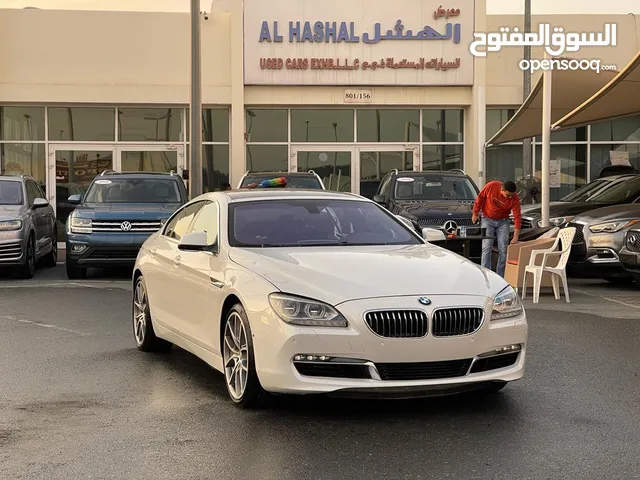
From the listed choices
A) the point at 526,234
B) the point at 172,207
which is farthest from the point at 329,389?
the point at 172,207

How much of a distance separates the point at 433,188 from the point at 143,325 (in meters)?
9.19

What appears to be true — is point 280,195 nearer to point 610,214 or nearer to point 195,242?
point 195,242

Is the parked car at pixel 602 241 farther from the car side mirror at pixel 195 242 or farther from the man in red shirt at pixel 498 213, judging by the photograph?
the car side mirror at pixel 195 242

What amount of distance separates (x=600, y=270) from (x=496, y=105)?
9985 mm

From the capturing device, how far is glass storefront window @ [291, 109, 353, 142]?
23203 millimetres

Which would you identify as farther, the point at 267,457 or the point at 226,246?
the point at 226,246

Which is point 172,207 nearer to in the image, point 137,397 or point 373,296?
point 137,397

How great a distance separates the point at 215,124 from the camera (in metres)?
23.1

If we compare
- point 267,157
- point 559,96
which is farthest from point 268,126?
point 559,96

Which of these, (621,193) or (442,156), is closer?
(621,193)

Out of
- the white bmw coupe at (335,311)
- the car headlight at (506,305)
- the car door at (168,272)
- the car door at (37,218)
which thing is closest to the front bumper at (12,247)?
the car door at (37,218)

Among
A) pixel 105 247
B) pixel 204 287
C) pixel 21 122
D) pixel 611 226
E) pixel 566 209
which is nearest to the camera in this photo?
pixel 204 287

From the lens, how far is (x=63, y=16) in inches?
867

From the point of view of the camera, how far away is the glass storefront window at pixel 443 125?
2331cm
